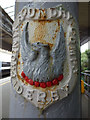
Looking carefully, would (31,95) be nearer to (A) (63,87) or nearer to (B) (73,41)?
(A) (63,87)

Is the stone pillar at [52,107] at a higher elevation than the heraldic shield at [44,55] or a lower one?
lower

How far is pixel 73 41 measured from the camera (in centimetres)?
116

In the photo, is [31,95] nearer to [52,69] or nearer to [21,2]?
[52,69]

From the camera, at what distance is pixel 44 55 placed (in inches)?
42.4

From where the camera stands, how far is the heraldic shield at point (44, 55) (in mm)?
1079

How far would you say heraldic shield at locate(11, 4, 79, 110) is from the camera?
1.08m

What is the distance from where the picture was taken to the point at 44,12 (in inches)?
43.8

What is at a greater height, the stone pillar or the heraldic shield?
the heraldic shield

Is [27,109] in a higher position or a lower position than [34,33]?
lower

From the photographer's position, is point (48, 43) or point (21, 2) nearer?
point (48, 43)

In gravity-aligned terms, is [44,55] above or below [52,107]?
above

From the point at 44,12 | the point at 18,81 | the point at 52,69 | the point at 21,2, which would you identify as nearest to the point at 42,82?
the point at 52,69

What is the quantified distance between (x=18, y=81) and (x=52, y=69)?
43 cm

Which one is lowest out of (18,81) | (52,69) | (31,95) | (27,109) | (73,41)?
(27,109)
